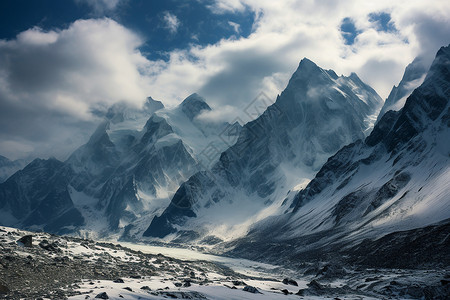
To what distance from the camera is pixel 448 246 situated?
110 meters

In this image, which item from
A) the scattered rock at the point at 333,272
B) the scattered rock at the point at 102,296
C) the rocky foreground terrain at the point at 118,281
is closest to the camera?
the scattered rock at the point at 102,296

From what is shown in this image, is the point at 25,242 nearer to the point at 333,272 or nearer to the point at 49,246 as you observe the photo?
the point at 49,246

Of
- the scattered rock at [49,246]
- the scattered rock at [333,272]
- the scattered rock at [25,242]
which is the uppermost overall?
the scattered rock at [25,242]

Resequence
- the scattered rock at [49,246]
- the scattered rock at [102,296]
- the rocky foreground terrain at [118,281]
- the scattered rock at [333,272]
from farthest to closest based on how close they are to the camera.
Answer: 1. the scattered rock at [333,272]
2. the scattered rock at [49,246]
3. the rocky foreground terrain at [118,281]
4. the scattered rock at [102,296]

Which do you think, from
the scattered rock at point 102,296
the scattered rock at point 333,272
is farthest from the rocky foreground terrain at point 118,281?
the scattered rock at point 333,272

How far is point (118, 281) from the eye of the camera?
163ft

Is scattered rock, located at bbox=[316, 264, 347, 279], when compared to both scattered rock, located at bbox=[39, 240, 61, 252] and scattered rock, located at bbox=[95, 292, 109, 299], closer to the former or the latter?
scattered rock, located at bbox=[39, 240, 61, 252]

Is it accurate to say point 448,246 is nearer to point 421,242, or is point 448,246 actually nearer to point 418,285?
point 421,242

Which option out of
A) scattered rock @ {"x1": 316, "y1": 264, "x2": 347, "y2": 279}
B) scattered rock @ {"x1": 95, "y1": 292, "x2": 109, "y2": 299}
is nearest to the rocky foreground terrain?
scattered rock @ {"x1": 95, "y1": 292, "x2": 109, "y2": 299}

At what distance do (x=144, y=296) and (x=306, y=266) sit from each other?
115 meters

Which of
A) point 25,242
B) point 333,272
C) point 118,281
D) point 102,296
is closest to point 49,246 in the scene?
point 25,242

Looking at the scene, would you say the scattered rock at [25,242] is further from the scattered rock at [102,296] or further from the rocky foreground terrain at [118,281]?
the scattered rock at [102,296]

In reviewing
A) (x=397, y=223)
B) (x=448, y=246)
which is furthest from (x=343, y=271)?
(x=397, y=223)

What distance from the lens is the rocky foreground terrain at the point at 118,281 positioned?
42.1 m
